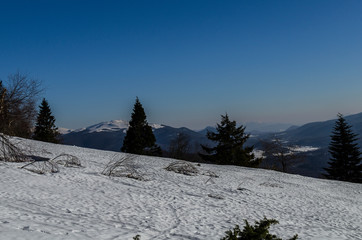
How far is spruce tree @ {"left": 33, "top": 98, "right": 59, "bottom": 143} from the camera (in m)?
42.3

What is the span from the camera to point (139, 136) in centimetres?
3881

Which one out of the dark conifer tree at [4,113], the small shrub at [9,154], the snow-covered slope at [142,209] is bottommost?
the snow-covered slope at [142,209]

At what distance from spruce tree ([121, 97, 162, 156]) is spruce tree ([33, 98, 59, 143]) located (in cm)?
1299

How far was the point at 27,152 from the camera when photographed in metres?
16.2

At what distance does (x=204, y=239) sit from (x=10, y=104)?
518 inches

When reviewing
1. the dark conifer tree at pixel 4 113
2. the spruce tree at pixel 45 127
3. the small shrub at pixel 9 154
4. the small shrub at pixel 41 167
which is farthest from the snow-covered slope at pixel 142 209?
the spruce tree at pixel 45 127

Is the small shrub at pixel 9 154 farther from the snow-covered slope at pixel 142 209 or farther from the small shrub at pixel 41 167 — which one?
the snow-covered slope at pixel 142 209

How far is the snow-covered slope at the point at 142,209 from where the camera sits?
5469mm

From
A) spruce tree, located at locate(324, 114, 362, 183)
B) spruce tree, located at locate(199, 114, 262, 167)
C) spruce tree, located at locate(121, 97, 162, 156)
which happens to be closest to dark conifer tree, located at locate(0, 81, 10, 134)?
spruce tree, located at locate(121, 97, 162, 156)

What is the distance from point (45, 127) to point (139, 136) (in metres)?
17.1

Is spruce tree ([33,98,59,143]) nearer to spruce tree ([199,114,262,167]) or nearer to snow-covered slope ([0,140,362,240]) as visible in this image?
spruce tree ([199,114,262,167])

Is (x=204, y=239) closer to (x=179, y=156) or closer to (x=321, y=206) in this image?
(x=321, y=206)

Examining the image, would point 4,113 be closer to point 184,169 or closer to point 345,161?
point 184,169

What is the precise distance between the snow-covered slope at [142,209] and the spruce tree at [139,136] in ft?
85.8
